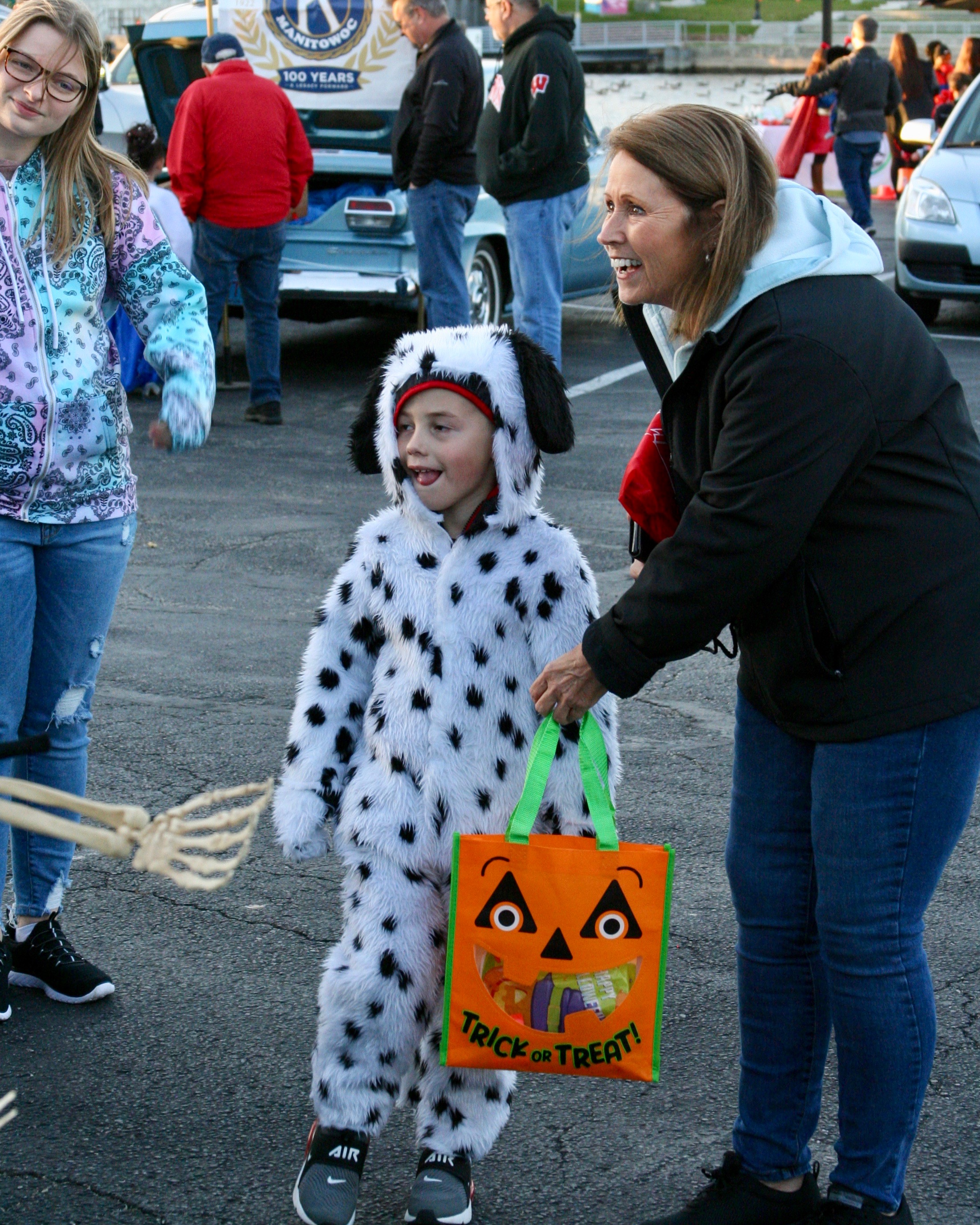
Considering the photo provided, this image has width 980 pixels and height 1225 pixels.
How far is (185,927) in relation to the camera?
3688mm

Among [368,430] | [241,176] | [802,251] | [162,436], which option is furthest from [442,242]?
[802,251]

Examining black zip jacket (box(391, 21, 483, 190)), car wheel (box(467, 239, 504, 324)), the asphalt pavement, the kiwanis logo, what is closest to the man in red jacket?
black zip jacket (box(391, 21, 483, 190))

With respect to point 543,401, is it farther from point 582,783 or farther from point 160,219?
point 160,219

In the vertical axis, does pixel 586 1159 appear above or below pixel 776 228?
below

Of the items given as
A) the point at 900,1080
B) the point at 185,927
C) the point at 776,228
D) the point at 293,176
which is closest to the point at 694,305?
the point at 776,228

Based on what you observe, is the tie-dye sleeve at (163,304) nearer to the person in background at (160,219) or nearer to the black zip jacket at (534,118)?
the black zip jacket at (534,118)

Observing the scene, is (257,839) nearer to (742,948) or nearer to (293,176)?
(742,948)

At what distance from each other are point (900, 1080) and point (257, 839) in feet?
7.11

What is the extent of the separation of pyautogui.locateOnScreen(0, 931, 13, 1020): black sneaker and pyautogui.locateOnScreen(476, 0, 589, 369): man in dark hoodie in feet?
20.0

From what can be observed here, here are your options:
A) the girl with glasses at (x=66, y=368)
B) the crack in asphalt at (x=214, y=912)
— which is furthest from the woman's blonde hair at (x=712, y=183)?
the crack in asphalt at (x=214, y=912)

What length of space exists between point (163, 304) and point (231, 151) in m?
6.03

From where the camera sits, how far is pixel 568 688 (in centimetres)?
241

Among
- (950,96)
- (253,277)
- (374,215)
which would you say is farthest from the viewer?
(950,96)

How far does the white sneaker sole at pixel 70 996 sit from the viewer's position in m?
3.38
